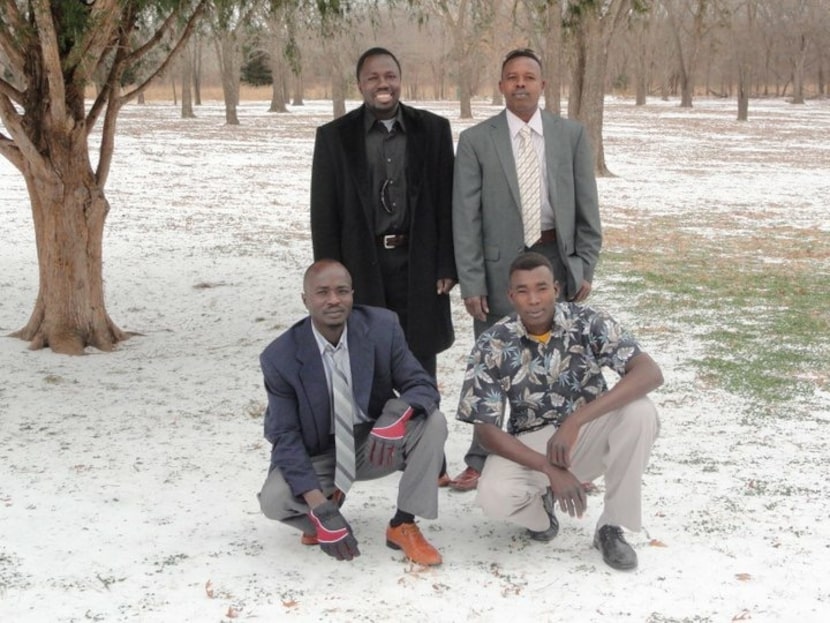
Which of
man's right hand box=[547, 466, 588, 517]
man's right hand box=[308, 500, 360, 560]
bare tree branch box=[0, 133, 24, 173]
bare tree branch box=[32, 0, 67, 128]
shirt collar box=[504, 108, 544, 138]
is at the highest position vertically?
bare tree branch box=[32, 0, 67, 128]

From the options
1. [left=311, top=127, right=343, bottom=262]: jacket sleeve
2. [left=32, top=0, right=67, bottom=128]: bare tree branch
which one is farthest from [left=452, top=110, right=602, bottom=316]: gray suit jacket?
[left=32, top=0, right=67, bottom=128]: bare tree branch

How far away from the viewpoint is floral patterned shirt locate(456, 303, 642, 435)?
3828mm

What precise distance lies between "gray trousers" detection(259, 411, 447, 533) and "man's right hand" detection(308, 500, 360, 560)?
10 centimetres

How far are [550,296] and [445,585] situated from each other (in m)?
1.04

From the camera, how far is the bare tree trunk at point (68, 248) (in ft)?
23.1

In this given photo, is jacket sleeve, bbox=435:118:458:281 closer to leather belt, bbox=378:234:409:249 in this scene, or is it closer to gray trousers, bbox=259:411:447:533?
leather belt, bbox=378:234:409:249

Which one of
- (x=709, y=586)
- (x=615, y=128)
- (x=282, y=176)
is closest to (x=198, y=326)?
(x=709, y=586)

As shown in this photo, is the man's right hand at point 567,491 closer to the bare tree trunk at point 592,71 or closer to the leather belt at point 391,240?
the leather belt at point 391,240

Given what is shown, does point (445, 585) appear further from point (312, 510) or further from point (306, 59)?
point (306, 59)

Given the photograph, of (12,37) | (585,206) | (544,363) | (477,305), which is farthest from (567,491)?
(12,37)

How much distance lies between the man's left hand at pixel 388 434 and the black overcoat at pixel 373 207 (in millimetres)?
809

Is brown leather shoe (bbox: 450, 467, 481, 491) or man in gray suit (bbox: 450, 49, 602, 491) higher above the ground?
man in gray suit (bbox: 450, 49, 602, 491)

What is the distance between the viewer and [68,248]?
7.17m

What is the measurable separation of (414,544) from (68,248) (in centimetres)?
423
